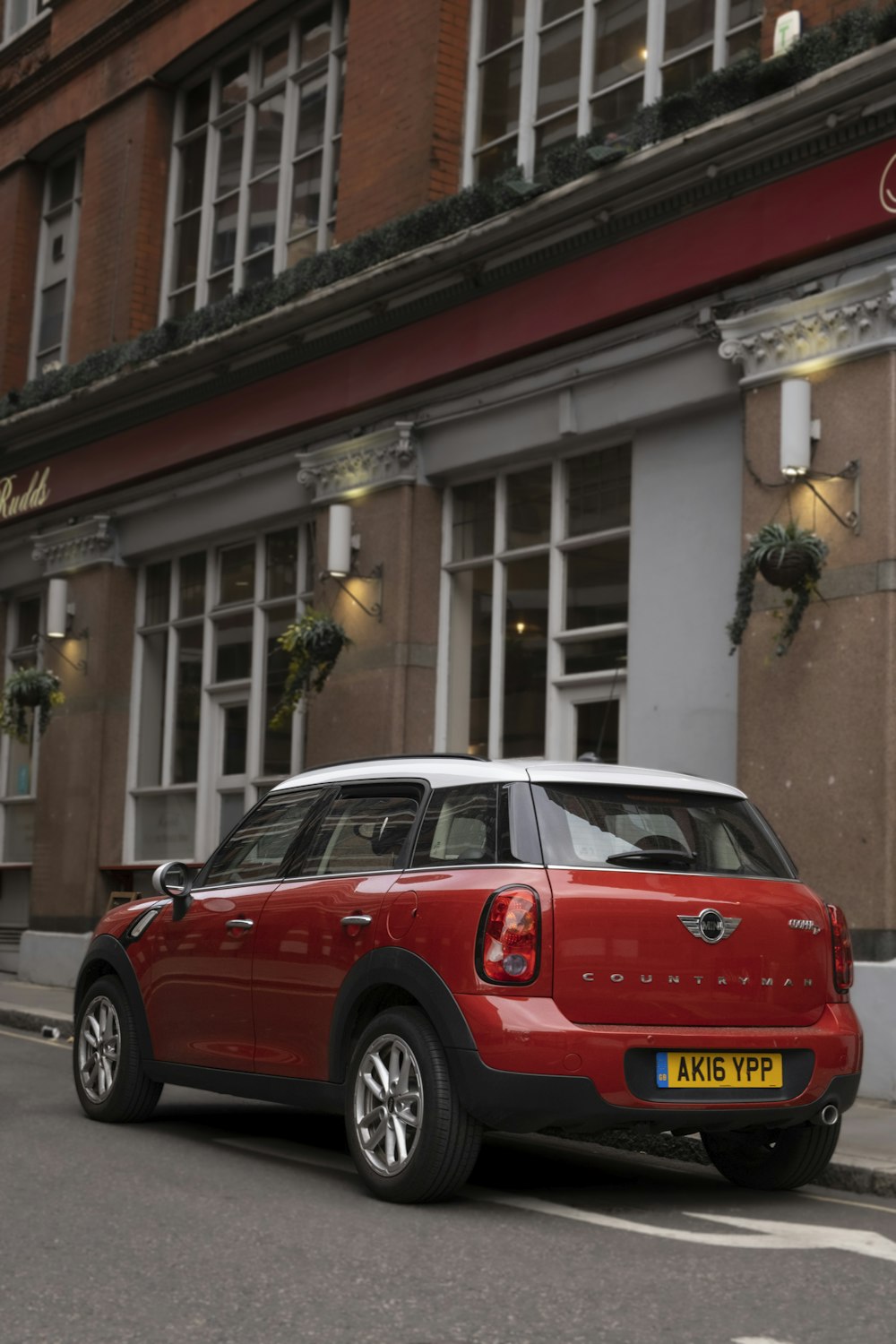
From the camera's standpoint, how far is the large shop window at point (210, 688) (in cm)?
1727

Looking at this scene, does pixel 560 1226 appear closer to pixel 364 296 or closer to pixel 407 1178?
pixel 407 1178

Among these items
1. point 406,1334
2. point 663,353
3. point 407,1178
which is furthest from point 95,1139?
point 663,353

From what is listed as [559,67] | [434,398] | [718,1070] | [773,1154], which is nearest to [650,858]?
[718,1070]

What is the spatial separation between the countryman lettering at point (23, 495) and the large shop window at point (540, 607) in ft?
22.0

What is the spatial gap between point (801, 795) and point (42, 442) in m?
11.7

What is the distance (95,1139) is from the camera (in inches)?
314

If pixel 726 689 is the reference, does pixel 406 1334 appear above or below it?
below

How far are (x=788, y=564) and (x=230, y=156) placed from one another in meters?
10.5

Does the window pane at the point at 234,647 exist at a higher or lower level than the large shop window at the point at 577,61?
lower

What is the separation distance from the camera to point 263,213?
1848 cm

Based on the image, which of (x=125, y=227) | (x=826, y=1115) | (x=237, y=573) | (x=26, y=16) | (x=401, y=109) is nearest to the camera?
(x=826, y=1115)

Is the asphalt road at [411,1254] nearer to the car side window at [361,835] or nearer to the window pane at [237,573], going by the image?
the car side window at [361,835]

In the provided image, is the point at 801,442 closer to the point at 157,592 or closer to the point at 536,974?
the point at 536,974

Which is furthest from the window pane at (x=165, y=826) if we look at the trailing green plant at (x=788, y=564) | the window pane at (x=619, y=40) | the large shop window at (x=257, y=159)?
the trailing green plant at (x=788, y=564)
